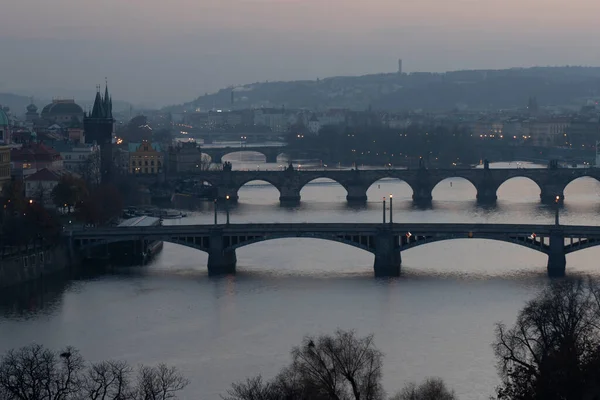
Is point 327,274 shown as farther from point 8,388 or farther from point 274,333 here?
point 8,388

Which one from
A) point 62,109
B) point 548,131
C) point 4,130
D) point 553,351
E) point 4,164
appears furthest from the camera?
point 548,131

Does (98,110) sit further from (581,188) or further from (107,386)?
(107,386)

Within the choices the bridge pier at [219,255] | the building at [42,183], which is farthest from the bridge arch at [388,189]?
the bridge pier at [219,255]

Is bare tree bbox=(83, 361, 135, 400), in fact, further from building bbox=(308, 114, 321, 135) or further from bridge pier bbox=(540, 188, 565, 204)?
building bbox=(308, 114, 321, 135)

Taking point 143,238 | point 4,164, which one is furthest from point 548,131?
point 143,238

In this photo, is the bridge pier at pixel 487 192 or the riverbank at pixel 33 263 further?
the bridge pier at pixel 487 192

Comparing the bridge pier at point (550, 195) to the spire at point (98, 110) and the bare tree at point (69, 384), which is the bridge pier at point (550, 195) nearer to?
the spire at point (98, 110)
